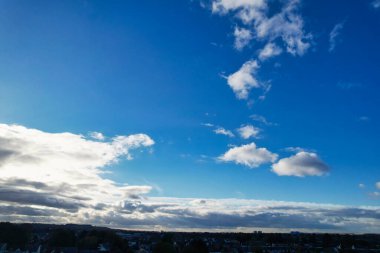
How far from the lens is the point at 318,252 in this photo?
147125 millimetres

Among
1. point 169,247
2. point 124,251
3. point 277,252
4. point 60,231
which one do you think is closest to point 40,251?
point 60,231

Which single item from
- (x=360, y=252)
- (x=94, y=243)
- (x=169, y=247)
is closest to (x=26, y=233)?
(x=94, y=243)

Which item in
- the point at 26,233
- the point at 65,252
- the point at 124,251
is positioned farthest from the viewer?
the point at 26,233

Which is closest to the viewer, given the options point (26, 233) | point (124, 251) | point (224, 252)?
point (124, 251)

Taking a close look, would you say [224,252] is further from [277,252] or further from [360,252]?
[360,252]

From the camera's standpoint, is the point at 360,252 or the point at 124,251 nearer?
the point at 124,251

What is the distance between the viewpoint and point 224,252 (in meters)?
144

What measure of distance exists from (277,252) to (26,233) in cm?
8625

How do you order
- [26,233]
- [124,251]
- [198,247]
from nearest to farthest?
1. [198,247]
2. [124,251]
3. [26,233]

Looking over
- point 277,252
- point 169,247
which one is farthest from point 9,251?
point 277,252

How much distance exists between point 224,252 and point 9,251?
65676 millimetres

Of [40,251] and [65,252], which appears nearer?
[65,252]

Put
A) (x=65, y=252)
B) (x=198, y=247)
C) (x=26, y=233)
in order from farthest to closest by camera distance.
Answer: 1. (x=26, y=233)
2. (x=65, y=252)
3. (x=198, y=247)

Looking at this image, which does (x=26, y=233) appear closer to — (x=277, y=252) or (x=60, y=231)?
(x=60, y=231)
